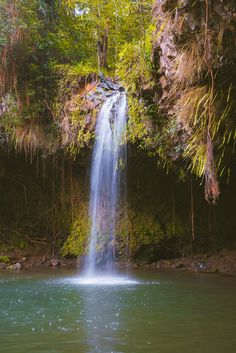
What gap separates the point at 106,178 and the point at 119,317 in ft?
22.5

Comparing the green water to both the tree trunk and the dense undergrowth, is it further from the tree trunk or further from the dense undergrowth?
the tree trunk

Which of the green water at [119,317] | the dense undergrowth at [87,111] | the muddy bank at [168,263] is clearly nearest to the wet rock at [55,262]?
the muddy bank at [168,263]

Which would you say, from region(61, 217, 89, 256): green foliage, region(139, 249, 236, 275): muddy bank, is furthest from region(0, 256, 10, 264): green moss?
region(139, 249, 236, 275): muddy bank

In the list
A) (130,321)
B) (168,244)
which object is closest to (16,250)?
(168,244)

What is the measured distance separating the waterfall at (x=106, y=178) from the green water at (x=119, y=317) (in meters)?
3.68

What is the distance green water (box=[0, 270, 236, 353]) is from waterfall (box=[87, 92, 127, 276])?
368cm

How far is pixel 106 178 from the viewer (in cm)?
1259

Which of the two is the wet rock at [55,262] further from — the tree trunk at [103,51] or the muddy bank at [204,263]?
the tree trunk at [103,51]

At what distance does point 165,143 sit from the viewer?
10.4 metres

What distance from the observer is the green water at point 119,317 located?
15.2 feet

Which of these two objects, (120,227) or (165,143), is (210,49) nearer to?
(165,143)

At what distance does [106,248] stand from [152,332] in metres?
8.29

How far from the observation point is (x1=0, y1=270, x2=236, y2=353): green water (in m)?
4.64

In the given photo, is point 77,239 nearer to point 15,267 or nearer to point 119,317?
point 15,267
